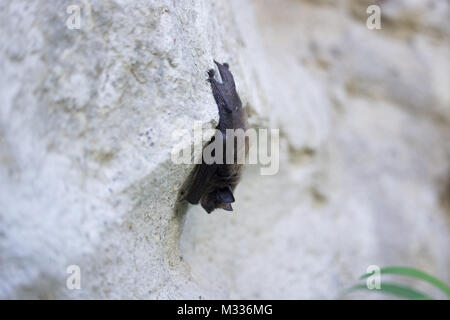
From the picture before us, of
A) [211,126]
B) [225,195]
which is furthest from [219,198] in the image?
[211,126]

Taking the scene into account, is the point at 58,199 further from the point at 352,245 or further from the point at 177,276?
the point at 352,245

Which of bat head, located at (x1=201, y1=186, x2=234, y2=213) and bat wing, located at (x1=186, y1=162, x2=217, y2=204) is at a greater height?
bat wing, located at (x1=186, y1=162, x2=217, y2=204)

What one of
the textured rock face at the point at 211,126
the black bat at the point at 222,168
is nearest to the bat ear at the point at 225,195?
the black bat at the point at 222,168

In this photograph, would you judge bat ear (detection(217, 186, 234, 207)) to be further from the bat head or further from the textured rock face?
the textured rock face

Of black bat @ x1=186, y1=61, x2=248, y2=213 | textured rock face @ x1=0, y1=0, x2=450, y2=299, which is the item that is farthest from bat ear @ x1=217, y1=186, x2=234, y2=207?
textured rock face @ x1=0, y1=0, x2=450, y2=299

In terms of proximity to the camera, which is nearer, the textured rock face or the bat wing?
the textured rock face

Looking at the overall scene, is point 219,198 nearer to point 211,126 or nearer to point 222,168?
point 222,168
